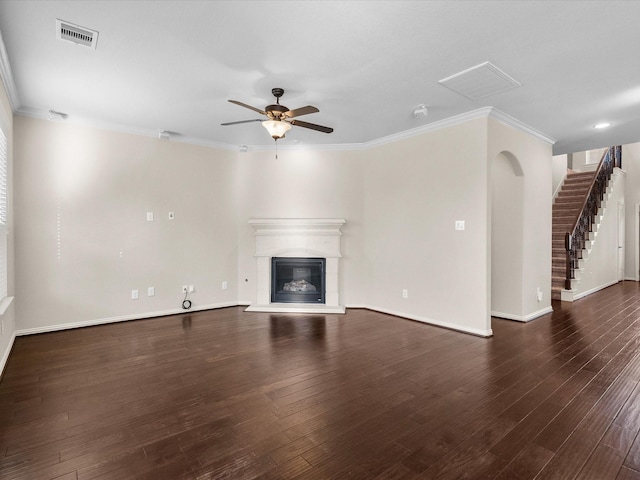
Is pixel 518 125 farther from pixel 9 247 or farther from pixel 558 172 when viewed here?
pixel 9 247

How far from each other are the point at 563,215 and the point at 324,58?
736 centimetres

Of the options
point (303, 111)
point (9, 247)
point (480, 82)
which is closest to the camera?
point (303, 111)

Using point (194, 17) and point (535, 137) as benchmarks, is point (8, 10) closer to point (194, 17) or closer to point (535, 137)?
point (194, 17)

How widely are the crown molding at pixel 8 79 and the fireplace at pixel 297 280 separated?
3.67 meters

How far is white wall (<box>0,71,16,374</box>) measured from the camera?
10.2 ft

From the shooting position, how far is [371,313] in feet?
16.7

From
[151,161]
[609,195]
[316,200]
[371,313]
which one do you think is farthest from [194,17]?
[609,195]

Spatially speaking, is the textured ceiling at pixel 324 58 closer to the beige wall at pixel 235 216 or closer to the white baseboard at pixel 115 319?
the beige wall at pixel 235 216

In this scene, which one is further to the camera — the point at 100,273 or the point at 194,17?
the point at 100,273

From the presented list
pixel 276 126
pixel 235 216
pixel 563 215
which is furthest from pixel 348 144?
pixel 563 215

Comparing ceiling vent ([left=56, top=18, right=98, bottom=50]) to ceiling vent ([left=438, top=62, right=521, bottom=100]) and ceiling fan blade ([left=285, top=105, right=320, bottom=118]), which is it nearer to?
ceiling fan blade ([left=285, top=105, right=320, bottom=118])

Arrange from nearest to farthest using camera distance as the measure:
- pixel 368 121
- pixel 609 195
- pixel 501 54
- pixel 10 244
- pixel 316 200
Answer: pixel 501 54 → pixel 10 244 → pixel 368 121 → pixel 316 200 → pixel 609 195

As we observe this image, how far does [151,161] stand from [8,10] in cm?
270

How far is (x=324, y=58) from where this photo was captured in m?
2.77
